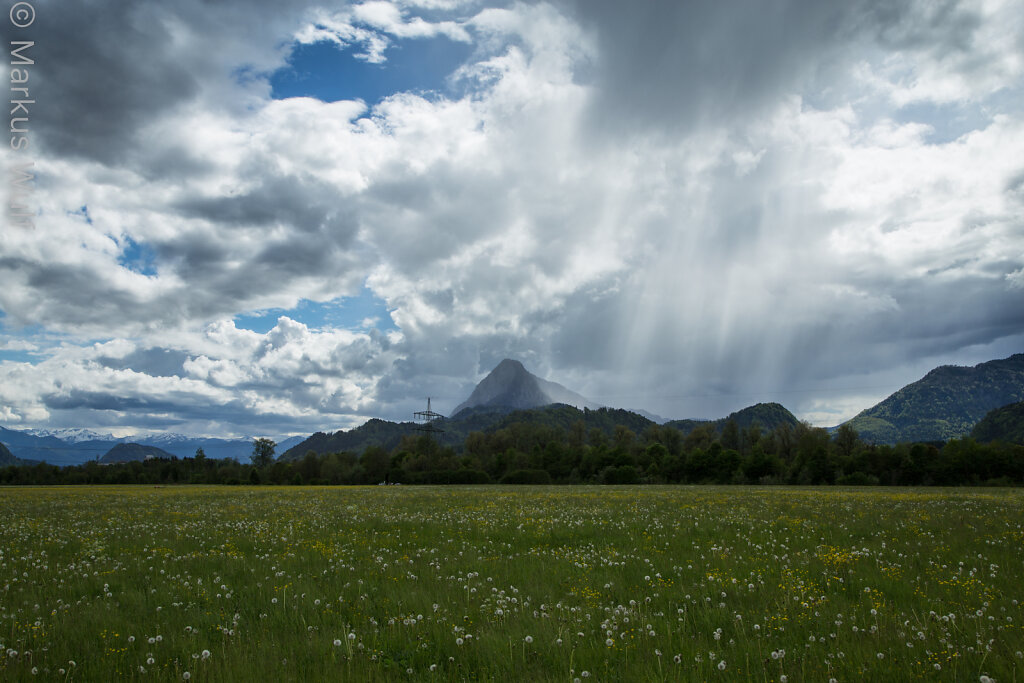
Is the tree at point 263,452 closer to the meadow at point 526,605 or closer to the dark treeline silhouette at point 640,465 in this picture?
the dark treeline silhouette at point 640,465

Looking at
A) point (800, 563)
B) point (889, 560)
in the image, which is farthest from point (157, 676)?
point (889, 560)

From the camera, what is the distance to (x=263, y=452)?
18188 centimetres

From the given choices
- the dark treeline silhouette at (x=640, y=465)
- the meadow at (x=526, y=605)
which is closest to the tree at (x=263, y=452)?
the dark treeline silhouette at (x=640, y=465)

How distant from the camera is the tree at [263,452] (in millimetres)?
181500

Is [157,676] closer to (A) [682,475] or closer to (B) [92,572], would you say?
(B) [92,572]

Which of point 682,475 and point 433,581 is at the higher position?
point 433,581

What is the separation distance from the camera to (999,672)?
185 inches

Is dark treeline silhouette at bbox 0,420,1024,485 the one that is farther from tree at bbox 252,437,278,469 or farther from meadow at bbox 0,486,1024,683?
meadow at bbox 0,486,1024,683

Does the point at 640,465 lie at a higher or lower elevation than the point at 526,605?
lower

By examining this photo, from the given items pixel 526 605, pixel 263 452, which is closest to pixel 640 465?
pixel 526 605

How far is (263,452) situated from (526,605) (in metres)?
202

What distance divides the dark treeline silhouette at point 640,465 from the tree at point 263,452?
1.42 ft

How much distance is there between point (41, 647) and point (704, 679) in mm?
8323

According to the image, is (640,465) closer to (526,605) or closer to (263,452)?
(526,605)
